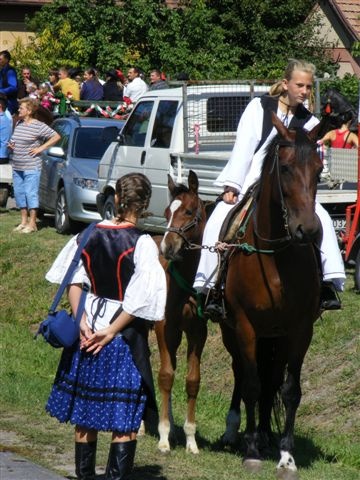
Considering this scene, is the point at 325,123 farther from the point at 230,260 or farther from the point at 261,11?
the point at 261,11

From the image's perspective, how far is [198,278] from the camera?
29.5 feet

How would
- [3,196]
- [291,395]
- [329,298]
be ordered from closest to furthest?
[291,395] → [329,298] → [3,196]

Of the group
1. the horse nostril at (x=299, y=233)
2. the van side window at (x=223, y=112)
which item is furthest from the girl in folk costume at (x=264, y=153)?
the van side window at (x=223, y=112)

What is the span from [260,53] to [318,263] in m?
23.3

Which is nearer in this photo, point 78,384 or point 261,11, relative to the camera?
point 78,384

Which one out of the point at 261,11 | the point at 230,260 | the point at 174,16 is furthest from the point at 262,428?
the point at 261,11

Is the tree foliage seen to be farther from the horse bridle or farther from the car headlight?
the horse bridle

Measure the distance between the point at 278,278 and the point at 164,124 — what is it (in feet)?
31.5

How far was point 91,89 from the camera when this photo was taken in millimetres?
27125

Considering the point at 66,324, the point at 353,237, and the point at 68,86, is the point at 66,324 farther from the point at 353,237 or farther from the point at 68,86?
the point at 68,86

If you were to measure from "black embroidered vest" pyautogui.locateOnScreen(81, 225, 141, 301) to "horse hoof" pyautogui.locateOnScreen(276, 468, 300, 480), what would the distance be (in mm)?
2074

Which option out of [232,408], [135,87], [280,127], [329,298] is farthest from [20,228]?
[280,127]

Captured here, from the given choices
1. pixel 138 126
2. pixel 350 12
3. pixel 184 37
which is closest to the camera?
pixel 138 126

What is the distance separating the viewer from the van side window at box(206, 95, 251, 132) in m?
17.4
